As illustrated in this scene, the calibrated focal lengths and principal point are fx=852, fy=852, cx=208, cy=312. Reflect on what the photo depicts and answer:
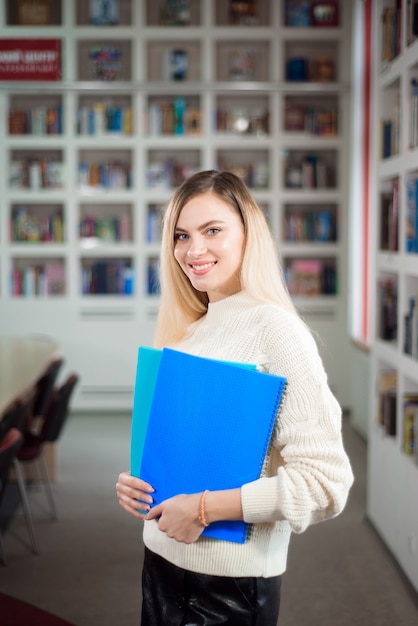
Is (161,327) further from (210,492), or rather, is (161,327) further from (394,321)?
(394,321)

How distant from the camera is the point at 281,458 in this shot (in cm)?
154

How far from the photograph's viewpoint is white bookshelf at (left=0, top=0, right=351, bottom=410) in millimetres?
7312

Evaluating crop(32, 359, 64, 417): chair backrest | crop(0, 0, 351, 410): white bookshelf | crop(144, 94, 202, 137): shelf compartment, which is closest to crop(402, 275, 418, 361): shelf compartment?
crop(32, 359, 64, 417): chair backrest

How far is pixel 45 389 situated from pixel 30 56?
338 cm

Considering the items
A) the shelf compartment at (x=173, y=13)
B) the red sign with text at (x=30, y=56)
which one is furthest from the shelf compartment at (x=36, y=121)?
the shelf compartment at (x=173, y=13)

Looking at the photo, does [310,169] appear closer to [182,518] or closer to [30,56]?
[30,56]

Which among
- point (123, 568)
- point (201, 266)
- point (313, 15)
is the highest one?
point (313, 15)

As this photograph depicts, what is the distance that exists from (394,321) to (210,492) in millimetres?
2853

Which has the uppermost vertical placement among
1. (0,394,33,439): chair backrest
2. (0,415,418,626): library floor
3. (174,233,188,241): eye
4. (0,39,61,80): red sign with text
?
(0,39,61,80): red sign with text

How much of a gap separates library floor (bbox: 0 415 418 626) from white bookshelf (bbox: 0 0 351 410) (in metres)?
2.34

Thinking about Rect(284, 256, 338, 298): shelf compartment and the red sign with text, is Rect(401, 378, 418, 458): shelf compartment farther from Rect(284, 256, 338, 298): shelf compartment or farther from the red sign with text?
the red sign with text

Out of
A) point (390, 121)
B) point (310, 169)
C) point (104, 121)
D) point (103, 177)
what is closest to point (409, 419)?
point (390, 121)

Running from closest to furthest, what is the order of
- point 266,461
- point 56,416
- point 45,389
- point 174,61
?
point 266,461 → point 56,416 → point 45,389 → point 174,61

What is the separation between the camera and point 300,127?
7473 mm
